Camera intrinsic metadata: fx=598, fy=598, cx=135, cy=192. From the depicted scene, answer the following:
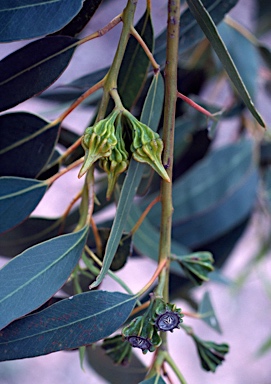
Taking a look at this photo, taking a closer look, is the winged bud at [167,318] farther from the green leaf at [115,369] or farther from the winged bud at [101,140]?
the green leaf at [115,369]

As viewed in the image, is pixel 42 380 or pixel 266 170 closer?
pixel 266 170

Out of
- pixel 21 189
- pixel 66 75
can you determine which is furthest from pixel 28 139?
pixel 66 75

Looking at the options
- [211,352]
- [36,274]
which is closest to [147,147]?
[36,274]

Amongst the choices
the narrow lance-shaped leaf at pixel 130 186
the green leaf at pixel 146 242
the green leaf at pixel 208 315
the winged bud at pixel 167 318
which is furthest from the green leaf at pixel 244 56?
the winged bud at pixel 167 318

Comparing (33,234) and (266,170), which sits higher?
(33,234)

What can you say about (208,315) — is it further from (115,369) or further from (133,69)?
(133,69)

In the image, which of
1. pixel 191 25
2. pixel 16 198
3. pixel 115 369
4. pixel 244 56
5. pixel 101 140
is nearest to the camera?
pixel 101 140

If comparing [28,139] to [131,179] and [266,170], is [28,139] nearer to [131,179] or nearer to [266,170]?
[131,179]
